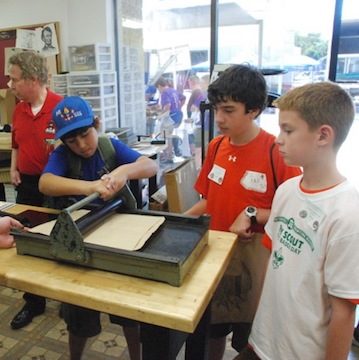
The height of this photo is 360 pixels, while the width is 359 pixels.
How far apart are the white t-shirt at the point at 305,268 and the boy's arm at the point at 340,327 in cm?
3

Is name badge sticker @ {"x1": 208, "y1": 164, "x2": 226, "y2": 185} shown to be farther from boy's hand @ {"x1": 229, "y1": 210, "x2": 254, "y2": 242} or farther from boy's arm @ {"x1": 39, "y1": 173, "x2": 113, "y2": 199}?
boy's arm @ {"x1": 39, "y1": 173, "x2": 113, "y2": 199}

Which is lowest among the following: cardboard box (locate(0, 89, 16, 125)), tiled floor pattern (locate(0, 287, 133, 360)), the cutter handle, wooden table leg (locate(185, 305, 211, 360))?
tiled floor pattern (locate(0, 287, 133, 360))

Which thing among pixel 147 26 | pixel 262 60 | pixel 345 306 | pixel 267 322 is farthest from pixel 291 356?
pixel 147 26

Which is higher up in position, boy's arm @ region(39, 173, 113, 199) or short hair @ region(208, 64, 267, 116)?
short hair @ region(208, 64, 267, 116)

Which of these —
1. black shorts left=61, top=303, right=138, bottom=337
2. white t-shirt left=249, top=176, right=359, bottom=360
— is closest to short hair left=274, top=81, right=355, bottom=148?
white t-shirt left=249, top=176, right=359, bottom=360

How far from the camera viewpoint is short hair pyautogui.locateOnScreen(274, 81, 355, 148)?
0.83 meters

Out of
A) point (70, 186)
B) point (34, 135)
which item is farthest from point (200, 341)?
point (34, 135)

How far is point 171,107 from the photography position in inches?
145

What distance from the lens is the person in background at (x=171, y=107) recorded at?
143 inches

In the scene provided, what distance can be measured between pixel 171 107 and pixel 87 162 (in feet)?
8.06

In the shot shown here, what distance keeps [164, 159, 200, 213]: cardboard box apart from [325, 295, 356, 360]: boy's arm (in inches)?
48.9

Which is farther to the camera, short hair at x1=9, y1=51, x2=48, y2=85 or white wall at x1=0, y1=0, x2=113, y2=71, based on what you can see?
white wall at x1=0, y1=0, x2=113, y2=71

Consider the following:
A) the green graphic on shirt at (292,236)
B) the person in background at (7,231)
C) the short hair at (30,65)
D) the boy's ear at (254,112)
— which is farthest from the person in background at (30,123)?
the green graphic on shirt at (292,236)

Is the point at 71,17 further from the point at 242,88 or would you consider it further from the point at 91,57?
the point at 242,88
